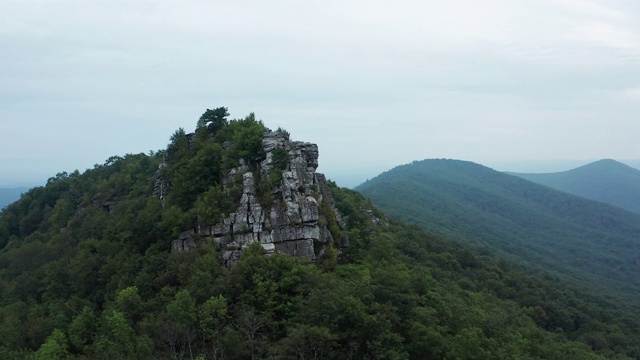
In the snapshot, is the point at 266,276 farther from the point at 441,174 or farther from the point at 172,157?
the point at 441,174

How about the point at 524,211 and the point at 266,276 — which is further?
the point at 524,211

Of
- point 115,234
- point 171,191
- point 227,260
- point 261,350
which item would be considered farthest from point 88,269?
point 261,350

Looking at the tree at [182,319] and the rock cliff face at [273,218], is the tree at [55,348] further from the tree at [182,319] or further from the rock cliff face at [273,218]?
the rock cliff face at [273,218]

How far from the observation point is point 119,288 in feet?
88.9

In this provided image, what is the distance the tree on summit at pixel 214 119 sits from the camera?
116 feet

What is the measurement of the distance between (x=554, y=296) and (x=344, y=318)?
40918 mm

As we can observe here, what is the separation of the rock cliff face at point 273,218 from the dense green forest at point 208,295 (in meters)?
0.96

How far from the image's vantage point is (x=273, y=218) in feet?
90.2

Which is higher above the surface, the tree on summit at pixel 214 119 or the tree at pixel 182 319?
the tree on summit at pixel 214 119

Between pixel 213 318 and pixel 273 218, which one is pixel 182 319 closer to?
pixel 213 318

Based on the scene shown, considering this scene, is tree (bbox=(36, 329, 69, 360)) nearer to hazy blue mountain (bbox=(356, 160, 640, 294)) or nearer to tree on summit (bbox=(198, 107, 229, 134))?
tree on summit (bbox=(198, 107, 229, 134))

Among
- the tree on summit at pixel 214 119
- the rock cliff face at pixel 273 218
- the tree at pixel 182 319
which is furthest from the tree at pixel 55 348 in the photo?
the tree on summit at pixel 214 119

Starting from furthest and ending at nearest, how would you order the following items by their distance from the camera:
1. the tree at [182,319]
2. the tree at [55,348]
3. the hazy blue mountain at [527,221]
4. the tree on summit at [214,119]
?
the hazy blue mountain at [527,221] → the tree on summit at [214,119] → the tree at [55,348] → the tree at [182,319]

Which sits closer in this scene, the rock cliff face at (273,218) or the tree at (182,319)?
the tree at (182,319)
